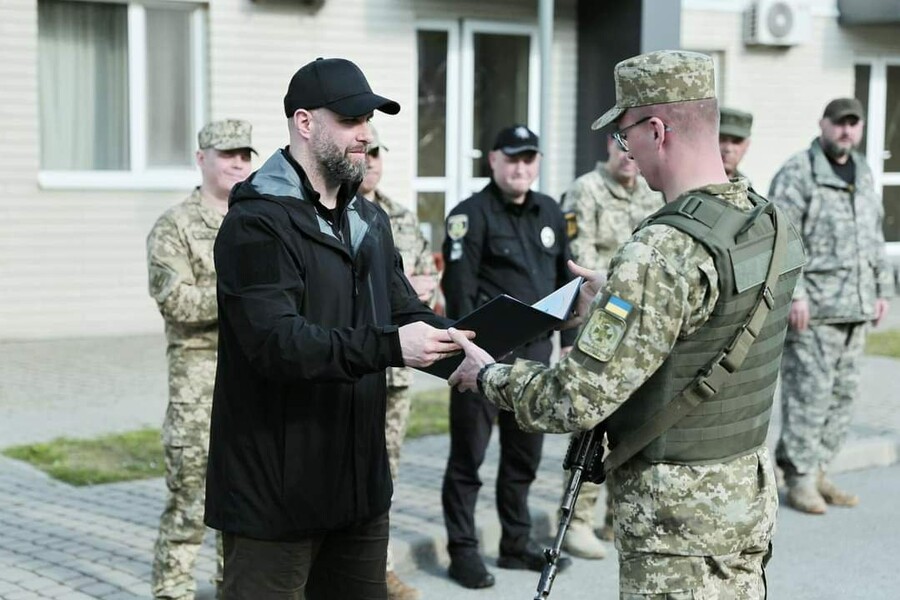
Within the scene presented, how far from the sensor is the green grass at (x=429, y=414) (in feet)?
27.9

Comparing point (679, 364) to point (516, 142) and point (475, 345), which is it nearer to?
point (475, 345)

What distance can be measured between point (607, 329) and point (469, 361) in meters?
0.54

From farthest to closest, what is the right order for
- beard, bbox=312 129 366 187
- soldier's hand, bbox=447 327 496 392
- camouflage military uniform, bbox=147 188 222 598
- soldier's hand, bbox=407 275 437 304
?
1. soldier's hand, bbox=407 275 437 304
2. camouflage military uniform, bbox=147 188 222 598
3. beard, bbox=312 129 366 187
4. soldier's hand, bbox=447 327 496 392

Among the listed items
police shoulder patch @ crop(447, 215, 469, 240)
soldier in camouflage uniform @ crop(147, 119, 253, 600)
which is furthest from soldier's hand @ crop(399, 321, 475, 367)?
police shoulder patch @ crop(447, 215, 469, 240)

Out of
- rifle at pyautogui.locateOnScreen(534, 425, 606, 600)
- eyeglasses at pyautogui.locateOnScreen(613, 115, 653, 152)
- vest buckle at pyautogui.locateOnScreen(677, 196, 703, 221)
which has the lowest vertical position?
rifle at pyautogui.locateOnScreen(534, 425, 606, 600)

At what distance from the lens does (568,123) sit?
46.5 ft

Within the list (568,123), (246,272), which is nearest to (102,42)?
(568,123)

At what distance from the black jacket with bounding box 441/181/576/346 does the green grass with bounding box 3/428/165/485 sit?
94.7 inches

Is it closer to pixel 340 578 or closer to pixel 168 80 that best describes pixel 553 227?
pixel 340 578

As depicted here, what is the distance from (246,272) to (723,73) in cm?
1322

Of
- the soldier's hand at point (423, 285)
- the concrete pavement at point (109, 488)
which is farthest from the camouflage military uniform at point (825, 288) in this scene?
the soldier's hand at point (423, 285)

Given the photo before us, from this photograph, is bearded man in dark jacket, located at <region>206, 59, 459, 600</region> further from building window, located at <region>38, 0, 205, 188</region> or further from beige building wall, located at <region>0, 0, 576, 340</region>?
building window, located at <region>38, 0, 205, 188</region>

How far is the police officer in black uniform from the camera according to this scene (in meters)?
5.80

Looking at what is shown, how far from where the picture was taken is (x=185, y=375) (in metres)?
4.94
